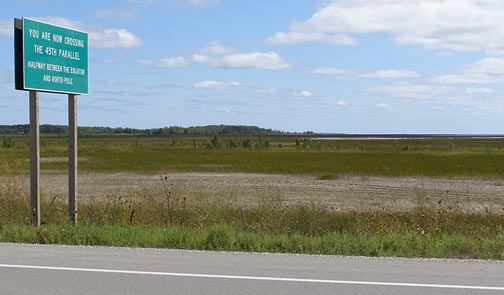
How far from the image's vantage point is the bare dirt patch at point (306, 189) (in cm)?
2220

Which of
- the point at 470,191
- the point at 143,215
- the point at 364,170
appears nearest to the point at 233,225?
the point at 143,215

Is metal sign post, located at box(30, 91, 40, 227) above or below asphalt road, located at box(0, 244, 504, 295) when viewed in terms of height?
above

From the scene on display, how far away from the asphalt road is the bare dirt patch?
801 cm

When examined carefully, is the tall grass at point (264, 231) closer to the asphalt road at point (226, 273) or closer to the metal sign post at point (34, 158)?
the metal sign post at point (34, 158)

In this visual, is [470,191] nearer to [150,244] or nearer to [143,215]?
[143,215]

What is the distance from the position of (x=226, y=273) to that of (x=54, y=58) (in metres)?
6.60

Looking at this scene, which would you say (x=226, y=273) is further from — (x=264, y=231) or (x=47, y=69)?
(x=47, y=69)

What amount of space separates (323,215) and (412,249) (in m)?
4.53

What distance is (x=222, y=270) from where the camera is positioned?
8.38 meters

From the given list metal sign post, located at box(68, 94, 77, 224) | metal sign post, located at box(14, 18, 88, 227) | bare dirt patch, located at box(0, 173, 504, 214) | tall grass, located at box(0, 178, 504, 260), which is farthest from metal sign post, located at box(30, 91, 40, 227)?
bare dirt patch, located at box(0, 173, 504, 214)

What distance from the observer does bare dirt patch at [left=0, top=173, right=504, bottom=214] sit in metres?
22.2

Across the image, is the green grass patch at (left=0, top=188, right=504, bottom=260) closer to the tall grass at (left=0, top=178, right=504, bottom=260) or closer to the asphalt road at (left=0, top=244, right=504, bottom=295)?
the tall grass at (left=0, top=178, right=504, bottom=260)

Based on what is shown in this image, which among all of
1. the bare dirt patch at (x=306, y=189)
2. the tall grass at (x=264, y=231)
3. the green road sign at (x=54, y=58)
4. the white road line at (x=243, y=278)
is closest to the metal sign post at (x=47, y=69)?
the green road sign at (x=54, y=58)

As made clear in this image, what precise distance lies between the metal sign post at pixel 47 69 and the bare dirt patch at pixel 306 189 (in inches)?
151
